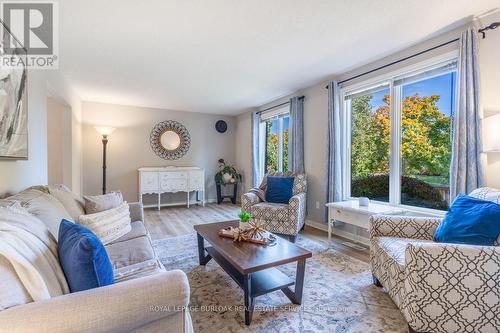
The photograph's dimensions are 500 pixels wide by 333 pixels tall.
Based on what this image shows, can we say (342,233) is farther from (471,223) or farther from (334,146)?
(471,223)

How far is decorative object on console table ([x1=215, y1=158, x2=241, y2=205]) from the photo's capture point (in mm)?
5684

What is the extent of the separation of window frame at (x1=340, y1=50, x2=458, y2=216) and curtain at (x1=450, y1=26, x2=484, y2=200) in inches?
7.1

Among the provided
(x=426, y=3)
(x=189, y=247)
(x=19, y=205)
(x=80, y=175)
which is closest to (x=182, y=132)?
(x=80, y=175)

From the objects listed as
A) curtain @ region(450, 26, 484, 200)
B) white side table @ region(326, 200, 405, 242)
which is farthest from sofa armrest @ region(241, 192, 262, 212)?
curtain @ region(450, 26, 484, 200)

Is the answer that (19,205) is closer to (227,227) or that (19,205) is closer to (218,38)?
(227,227)

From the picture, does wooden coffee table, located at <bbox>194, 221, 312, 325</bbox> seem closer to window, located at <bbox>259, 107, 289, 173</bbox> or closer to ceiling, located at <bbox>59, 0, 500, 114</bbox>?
ceiling, located at <bbox>59, 0, 500, 114</bbox>

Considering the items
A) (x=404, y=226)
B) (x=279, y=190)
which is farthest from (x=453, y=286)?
(x=279, y=190)

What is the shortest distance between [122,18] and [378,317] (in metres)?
3.06

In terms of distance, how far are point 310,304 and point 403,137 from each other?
2.19 m

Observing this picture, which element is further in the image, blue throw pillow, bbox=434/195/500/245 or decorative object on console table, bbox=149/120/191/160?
decorative object on console table, bbox=149/120/191/160

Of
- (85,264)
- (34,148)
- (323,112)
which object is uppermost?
(323,112)

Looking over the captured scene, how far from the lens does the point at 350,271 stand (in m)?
2.29

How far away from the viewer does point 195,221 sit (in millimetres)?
4148

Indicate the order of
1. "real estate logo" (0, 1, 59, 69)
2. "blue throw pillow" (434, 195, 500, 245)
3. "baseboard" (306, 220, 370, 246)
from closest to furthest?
"blue throw pillow" (434, 195, 500, 245) → "real estate logo" (0, 1, 59, 69) → "baseboard" (306, 220, 370, 246)
